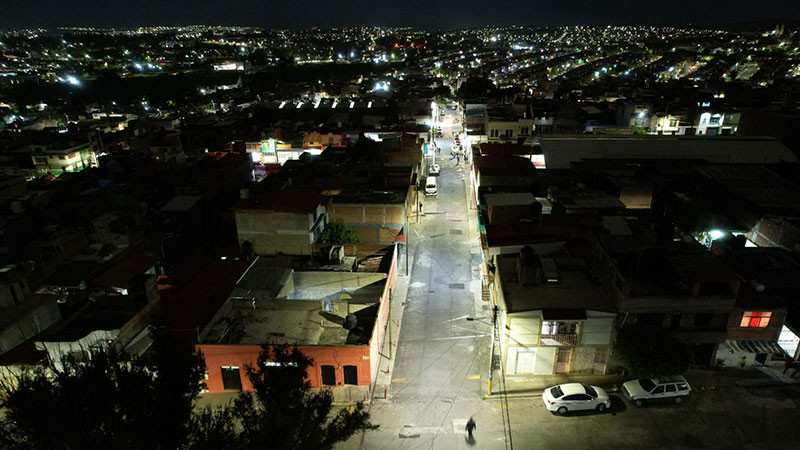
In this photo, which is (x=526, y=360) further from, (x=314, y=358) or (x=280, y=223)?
(x=280, y=223)

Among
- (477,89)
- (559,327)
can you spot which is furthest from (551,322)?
(477,89)

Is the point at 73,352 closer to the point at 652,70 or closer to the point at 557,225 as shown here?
the point at 557,225

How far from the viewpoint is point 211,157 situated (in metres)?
38.4

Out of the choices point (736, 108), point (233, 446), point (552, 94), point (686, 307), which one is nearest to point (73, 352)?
point (233, 446)

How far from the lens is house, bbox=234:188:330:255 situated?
21312 millimetres

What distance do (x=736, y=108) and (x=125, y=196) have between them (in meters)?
59.2

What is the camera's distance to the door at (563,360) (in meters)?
14.4

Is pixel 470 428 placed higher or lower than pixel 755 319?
lower

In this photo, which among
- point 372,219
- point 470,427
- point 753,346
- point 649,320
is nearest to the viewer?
point 470,427

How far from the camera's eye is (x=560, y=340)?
1409cm

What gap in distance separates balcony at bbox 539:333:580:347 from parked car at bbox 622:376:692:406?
2.22m

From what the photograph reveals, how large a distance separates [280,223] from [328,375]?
31.7 ft

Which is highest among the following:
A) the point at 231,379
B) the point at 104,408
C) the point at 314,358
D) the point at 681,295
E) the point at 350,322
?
the point at 104,408

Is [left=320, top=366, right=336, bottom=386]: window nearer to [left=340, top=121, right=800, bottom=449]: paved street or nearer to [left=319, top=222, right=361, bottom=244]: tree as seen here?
[left=340, top=121, right=800, bottom=449]: paved street
